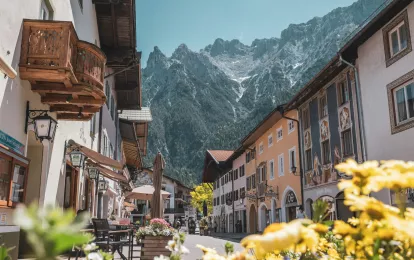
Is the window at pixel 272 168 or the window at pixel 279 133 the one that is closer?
the window at pixel 279 133

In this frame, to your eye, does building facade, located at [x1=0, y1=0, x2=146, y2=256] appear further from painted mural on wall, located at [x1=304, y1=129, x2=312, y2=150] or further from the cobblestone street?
painted mural on wall, located at [x1=304, y1=129, x2=312, y2=150]

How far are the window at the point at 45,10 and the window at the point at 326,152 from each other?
13.8 m

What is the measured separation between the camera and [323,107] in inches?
811

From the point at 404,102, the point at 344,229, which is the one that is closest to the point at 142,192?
the point at 404,102

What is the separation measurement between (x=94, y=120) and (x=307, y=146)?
1173cm

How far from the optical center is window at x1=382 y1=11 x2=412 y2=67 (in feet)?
44.1

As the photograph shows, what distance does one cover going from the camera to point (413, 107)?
43.0ft

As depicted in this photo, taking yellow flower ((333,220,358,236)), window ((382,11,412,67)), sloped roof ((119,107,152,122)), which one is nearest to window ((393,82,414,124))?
window ((382,11,412,67))

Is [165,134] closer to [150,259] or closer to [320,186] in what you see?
[320,186]

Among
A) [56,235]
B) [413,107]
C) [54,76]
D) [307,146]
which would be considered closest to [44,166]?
[54,76]

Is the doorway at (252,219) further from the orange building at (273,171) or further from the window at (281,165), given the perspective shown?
the window at (281,165)

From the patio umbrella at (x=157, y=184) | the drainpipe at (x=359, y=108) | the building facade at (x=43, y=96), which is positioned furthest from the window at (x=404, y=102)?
the building facade at (x=43, y=96)

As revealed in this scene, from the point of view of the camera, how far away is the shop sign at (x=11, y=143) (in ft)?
21.4

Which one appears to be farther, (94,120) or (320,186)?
(320,186)
